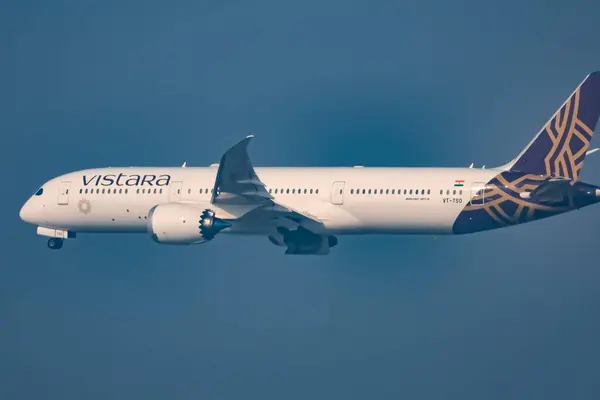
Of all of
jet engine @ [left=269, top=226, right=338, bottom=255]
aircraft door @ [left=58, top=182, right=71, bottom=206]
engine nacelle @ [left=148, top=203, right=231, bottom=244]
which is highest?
aircraft door @ [left=58, top=182, right=71, bottom=206]

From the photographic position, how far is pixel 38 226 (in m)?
56.4

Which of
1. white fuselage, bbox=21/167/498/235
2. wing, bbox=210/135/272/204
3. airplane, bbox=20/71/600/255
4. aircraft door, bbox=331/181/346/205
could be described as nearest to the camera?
wing, bbox=210/135/272/204

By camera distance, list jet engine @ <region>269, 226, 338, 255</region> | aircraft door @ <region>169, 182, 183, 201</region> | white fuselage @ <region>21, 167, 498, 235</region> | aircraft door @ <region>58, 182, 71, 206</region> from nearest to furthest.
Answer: white fuselage @ <region>21, 167, 498, 235</region>, jet engine @ <region>269, 226, 338, 255</region>, aircraft door @ <region>169, 182, 183, 201</region>, aircraft door @ <region>58, 182, 71, 206</region>

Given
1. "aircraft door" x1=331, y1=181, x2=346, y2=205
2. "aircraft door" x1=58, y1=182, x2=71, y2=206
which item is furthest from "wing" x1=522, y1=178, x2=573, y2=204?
"aircraft door" x1=58, y1=182, x2=71, y2=206

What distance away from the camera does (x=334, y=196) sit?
166ft

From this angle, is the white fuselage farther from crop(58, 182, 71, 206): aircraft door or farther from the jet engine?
the jet engine

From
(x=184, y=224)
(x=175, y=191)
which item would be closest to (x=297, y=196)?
(x=184, y=224)

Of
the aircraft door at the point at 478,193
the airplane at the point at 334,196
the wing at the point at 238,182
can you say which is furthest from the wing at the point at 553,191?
the wing at the point at 238,182

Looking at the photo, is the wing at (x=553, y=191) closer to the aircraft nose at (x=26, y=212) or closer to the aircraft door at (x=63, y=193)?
the aircraft door at (x=63, y=193)

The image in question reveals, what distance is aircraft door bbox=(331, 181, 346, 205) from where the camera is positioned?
1983 inches

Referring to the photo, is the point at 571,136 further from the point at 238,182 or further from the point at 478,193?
the point at 238,182

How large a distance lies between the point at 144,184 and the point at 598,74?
57.2ft

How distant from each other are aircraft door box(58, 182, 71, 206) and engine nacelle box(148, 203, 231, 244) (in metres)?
5.88

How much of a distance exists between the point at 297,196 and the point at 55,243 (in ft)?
35.7
